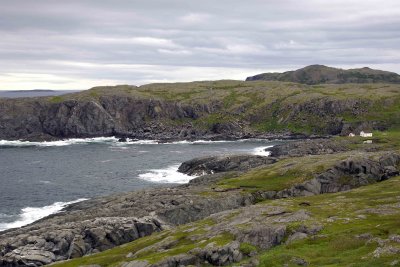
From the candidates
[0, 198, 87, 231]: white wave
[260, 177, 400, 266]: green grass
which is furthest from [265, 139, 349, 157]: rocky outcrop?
[260, 177, 400, 266]: green grass

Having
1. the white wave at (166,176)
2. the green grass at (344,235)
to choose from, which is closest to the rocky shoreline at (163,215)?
the green grass at (344,235)

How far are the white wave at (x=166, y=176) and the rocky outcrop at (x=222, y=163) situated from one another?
344 cm

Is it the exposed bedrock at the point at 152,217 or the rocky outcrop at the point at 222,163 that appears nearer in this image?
the exposed bedrock at the point at 152,217

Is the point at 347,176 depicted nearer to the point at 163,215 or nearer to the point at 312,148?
the point at 163,215

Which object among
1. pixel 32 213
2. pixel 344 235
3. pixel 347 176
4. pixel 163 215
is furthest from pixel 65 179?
pixel 344 235

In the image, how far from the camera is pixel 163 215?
305 ft

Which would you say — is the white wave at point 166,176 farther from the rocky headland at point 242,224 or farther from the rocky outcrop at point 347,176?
the rocky outcrop at point 347,176

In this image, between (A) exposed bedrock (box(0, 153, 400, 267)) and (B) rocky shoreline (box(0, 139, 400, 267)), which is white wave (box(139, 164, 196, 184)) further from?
(A) exposed bedrock (box(0, 153, 400, 267))

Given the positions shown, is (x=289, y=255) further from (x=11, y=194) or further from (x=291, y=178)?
(x=11, y=194)

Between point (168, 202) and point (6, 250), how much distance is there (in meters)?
31.6

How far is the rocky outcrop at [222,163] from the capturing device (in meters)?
151

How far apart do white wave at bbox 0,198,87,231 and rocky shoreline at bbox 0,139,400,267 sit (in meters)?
5.98

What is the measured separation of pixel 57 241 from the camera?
8131 cm

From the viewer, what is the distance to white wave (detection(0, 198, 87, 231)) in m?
106
